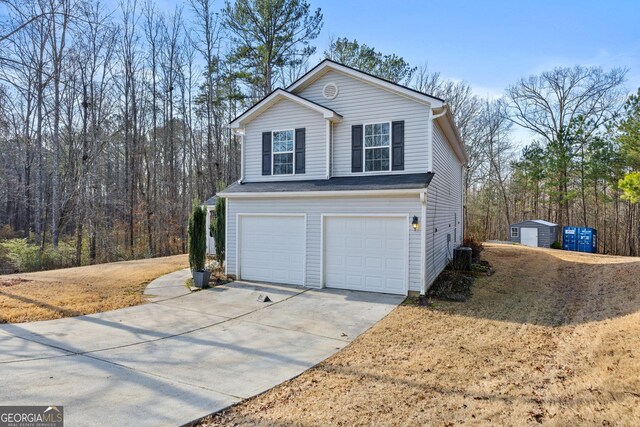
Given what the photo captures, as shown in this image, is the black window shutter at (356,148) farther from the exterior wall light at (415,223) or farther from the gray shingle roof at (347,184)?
the exterior wall light at (415,223)

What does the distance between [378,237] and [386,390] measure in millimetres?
5286

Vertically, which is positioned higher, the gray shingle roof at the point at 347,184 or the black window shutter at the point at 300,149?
the black window shutter at the point at 300,149

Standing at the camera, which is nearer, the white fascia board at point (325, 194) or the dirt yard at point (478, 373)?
the dirt yard at point (478, 373)

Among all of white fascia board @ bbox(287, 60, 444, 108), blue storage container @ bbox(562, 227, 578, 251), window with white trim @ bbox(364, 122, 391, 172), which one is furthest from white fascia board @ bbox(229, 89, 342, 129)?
blue storage container @ bbox(562, 227, 578, 251)

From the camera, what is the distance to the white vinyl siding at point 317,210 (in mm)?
8648

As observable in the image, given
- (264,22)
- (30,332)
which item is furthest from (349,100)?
(264,22)

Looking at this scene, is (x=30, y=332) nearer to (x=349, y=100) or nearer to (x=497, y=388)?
(x=497, y=388)

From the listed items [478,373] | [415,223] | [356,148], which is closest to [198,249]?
[356,148]

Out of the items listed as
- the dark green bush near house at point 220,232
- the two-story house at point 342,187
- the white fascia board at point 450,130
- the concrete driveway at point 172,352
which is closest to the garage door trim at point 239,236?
the two-story house at point 342,187

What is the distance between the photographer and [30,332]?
596 cm

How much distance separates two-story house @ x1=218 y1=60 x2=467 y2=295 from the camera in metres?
8.93

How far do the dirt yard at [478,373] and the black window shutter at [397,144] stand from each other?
3.89 meters

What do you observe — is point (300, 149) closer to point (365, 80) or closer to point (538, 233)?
point (365, 80)

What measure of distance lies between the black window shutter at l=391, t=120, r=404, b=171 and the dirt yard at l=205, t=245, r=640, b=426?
153 inches
